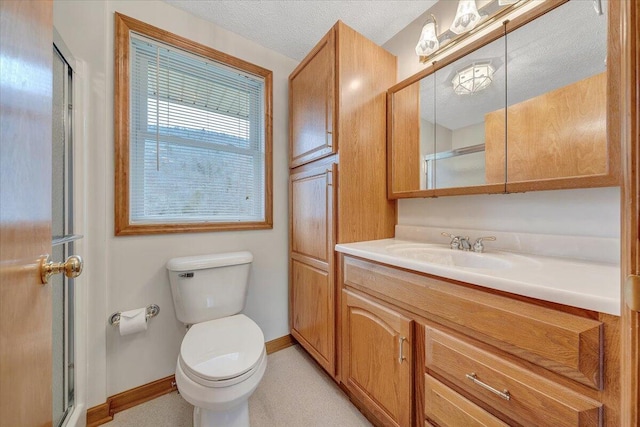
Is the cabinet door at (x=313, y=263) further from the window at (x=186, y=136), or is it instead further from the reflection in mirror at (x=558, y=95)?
the reflection in mirror at (x=558, y=95)

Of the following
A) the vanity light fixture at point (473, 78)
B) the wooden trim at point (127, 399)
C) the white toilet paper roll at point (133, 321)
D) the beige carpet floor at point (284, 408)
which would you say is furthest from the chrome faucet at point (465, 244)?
the wooden trim at point (127, 399)

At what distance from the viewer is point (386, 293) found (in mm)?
1059

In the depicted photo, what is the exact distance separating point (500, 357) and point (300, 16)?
2001 mm

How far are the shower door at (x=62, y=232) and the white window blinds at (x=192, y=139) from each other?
27cm

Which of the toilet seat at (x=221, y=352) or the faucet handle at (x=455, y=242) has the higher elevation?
the faucet handle at (x=455, y=242)

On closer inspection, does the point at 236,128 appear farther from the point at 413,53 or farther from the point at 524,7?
the point at 524,7

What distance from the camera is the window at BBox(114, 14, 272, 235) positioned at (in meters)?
1.34

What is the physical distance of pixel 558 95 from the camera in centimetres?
95

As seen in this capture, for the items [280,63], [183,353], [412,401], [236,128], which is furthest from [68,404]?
[280,63]

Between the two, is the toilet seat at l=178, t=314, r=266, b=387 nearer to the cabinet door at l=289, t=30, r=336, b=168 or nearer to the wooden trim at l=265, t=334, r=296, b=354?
the wooden trim at l=265, t=334, r=296, b=354

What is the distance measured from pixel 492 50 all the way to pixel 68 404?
2.61 metres

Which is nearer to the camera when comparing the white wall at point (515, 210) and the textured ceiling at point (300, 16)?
the white wall at point (515, 210)

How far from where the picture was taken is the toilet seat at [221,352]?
3.11 feet

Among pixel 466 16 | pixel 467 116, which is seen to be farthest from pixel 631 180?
pixel 466 16
